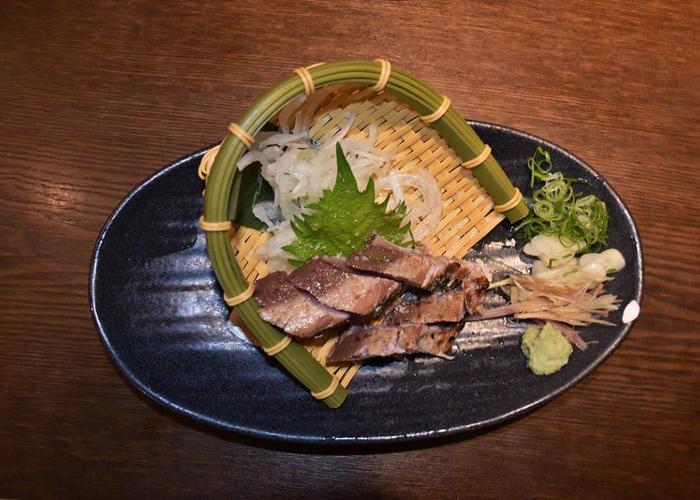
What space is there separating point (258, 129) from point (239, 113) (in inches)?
39.7

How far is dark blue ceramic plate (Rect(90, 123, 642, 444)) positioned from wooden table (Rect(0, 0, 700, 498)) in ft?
1.23

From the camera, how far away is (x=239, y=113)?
3.36 metres

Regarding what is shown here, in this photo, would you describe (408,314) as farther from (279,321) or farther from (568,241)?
(568,241)

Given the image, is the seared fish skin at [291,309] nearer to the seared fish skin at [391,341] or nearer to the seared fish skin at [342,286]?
the seared fish skin at [342,286]

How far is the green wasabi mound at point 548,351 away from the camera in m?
2.77

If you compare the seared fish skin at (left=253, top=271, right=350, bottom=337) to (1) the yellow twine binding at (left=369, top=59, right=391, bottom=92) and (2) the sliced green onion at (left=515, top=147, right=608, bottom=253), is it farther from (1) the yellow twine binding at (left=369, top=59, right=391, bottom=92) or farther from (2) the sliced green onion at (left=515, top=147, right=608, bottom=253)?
(2) the sliced green onion at (left=515, top=147, right=608, bottom=253)

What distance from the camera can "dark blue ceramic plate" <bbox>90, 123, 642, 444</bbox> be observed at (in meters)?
2.79

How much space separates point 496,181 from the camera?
2.90 m

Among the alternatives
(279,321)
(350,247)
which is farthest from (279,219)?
(279,321)

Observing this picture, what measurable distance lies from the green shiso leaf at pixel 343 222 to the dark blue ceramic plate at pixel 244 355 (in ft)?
1.93

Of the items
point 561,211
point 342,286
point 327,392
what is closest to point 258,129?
point 342,286

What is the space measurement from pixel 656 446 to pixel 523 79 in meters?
2.23

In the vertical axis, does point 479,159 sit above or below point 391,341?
above

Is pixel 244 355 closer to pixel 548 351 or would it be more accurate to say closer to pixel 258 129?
pixel 258 129
